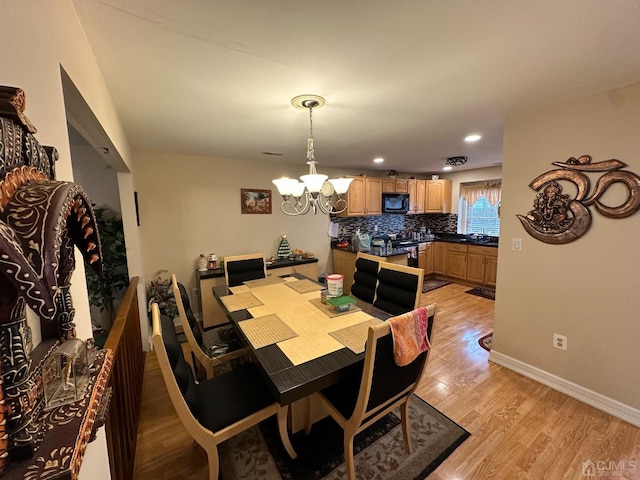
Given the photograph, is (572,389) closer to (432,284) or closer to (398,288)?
(398,288)

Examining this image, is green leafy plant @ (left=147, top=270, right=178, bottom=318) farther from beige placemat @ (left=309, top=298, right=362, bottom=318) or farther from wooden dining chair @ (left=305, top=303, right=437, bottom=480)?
wooden dining chair @ (left=305, top=303, right=437, bottom=480)

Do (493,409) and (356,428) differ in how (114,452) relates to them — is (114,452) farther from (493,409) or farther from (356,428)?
(493,409)

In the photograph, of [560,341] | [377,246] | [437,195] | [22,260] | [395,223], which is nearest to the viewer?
[22,260]

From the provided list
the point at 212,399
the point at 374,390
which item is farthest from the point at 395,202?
the point at 212,399

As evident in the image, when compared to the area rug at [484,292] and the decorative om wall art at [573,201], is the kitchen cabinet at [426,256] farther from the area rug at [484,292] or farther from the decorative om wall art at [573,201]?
the decorative om wall art at [573,201]

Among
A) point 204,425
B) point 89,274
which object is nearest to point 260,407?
point 204,425

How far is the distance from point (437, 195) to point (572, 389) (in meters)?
3.92

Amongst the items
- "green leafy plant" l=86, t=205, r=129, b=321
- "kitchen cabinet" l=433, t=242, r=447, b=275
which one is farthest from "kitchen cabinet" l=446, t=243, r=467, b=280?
"green leafy plant" l=86, t=205, r=129, b=321

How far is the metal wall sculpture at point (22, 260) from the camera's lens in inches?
12.6

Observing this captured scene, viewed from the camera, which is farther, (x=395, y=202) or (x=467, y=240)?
(x=467, y=240)

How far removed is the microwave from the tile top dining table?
274 centimetres

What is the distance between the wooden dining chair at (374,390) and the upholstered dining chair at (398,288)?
0.60 meters

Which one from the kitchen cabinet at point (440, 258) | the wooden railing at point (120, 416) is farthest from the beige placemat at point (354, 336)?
the kitchen cabinet at point (440, 258)

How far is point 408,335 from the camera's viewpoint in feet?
4.26
